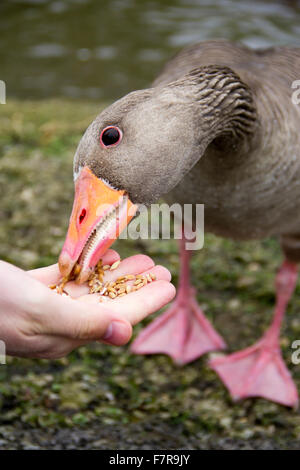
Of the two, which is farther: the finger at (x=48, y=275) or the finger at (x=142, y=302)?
the finger at (x=48, y=275)

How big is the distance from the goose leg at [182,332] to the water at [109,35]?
20.8 ft

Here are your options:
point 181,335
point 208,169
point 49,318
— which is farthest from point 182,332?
point 49,318

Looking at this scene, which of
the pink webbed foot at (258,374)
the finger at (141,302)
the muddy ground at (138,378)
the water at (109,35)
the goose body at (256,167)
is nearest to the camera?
the finger at (141,302)

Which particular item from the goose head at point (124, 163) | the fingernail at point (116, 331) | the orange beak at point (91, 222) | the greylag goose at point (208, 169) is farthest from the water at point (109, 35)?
the fingernail at point (116, 331)

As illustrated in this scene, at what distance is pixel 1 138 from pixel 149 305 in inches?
207

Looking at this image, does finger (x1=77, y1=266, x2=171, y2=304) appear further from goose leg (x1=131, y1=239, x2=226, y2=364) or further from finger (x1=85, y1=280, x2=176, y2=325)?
goose leg (x1=131, y1=239, x2=226, y2=364)

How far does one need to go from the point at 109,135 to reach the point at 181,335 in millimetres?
2453

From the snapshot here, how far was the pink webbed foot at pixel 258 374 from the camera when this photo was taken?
4141 mm

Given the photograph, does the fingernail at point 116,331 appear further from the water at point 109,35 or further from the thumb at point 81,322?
the water at point 109,35

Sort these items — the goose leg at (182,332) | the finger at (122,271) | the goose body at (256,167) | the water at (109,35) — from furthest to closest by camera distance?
the water at (109,35), the goose leg at (182,332), the goose body at (256,167), the finger at (122,271)

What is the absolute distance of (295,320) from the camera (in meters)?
4.89

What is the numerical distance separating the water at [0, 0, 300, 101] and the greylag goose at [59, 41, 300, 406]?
22.1ft

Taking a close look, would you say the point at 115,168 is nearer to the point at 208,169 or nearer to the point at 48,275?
the point at 48,275

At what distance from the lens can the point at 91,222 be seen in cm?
256
